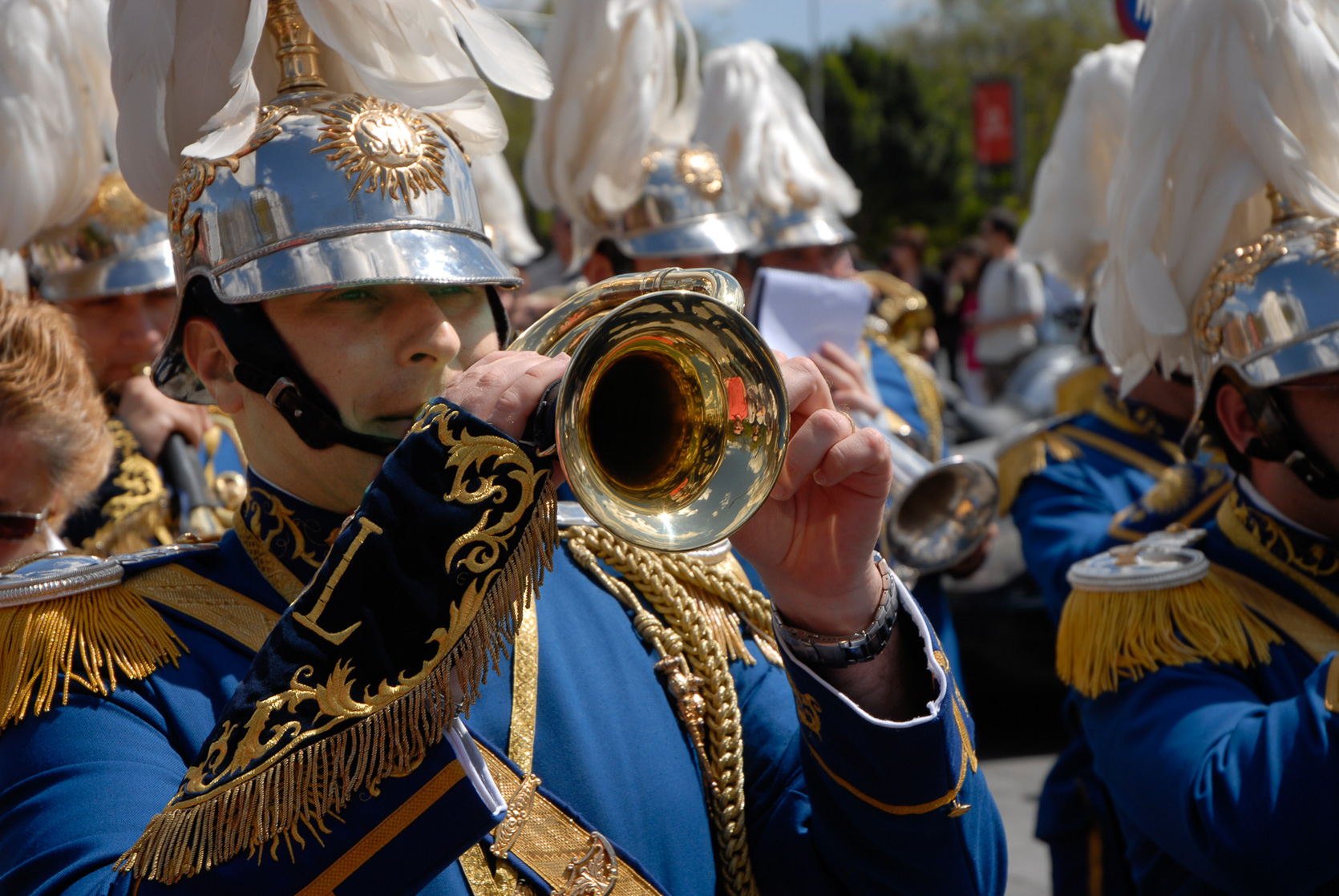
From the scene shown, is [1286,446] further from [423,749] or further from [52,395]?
[52,395]

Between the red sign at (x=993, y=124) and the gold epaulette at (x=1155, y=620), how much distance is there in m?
17.1

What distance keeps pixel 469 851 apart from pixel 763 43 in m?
5.29

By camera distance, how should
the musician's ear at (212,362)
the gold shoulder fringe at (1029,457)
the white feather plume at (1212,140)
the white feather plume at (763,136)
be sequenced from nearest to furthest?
the musician's ear at (212,362) < the white feather plume at (1212,140) < the gold shoulder fringe at (1029,457) < the white feather plume at (763,136)

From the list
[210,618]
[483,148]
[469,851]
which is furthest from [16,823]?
[483,148]

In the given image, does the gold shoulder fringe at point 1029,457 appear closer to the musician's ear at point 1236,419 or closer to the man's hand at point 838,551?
the musician's ear at point 1236,419

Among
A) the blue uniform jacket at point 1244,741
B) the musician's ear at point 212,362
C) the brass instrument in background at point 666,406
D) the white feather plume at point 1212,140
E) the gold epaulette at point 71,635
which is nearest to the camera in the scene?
the brass instrument in background at point 666,406

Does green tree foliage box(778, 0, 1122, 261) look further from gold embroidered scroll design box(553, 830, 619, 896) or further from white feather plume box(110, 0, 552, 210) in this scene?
gold embroidered scroll design box(553, 830, 619, 896)

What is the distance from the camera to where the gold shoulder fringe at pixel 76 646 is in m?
1.71

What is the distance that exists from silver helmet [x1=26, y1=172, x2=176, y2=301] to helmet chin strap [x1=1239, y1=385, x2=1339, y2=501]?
2870 mm

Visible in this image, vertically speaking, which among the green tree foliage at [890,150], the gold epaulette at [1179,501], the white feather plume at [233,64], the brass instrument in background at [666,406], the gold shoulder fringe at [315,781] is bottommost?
the green tree foliage at [890,150]

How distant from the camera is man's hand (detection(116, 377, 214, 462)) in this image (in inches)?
149

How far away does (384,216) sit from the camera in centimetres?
183

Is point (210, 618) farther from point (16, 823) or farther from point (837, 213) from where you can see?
point (837, 213)

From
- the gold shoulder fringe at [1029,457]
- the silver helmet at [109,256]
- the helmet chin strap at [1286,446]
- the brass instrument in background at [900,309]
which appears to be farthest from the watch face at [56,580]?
the brass instrument in background at [900,309]
